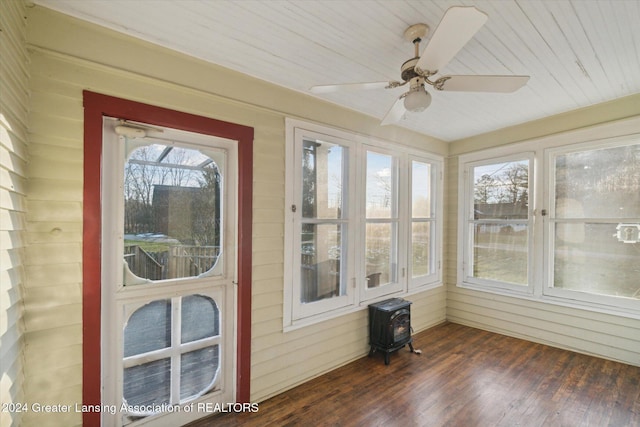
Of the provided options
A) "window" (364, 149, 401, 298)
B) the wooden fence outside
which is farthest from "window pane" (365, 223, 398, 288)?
the wooden fence outside

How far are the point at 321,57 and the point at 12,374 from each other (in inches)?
101

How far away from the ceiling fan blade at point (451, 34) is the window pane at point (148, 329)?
7.55 ft

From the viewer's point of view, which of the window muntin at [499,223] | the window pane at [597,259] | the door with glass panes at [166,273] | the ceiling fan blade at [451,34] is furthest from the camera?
the window muntin at [499,223]

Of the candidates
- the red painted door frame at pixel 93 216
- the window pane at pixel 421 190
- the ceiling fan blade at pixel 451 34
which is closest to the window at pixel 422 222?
the window pane at pixel 421 190

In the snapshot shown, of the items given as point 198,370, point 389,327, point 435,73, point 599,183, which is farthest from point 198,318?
point 599,183

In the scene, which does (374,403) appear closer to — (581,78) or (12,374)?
(12,374)

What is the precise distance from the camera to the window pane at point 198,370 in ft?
6.90

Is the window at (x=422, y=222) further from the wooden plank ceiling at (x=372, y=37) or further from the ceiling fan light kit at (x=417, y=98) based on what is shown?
the ceiling fan light kit at (x=417, y=98)

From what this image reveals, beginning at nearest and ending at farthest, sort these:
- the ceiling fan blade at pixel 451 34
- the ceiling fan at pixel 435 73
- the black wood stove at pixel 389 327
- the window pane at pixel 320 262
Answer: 1. the ceiling fan blade at pixel 451 34
2. the ceiling fan at pixel 435 73
3. the window pane at pixel 320 262
4. the black wood stove at pixel 389 327

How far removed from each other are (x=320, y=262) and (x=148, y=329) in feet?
5.01

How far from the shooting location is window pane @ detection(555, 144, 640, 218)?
288 cm

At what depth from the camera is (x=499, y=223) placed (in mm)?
3811

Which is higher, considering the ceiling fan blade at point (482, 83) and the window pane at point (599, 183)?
the ceiling fan blade at point (482, 83)

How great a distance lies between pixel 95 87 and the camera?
1.72 metres
